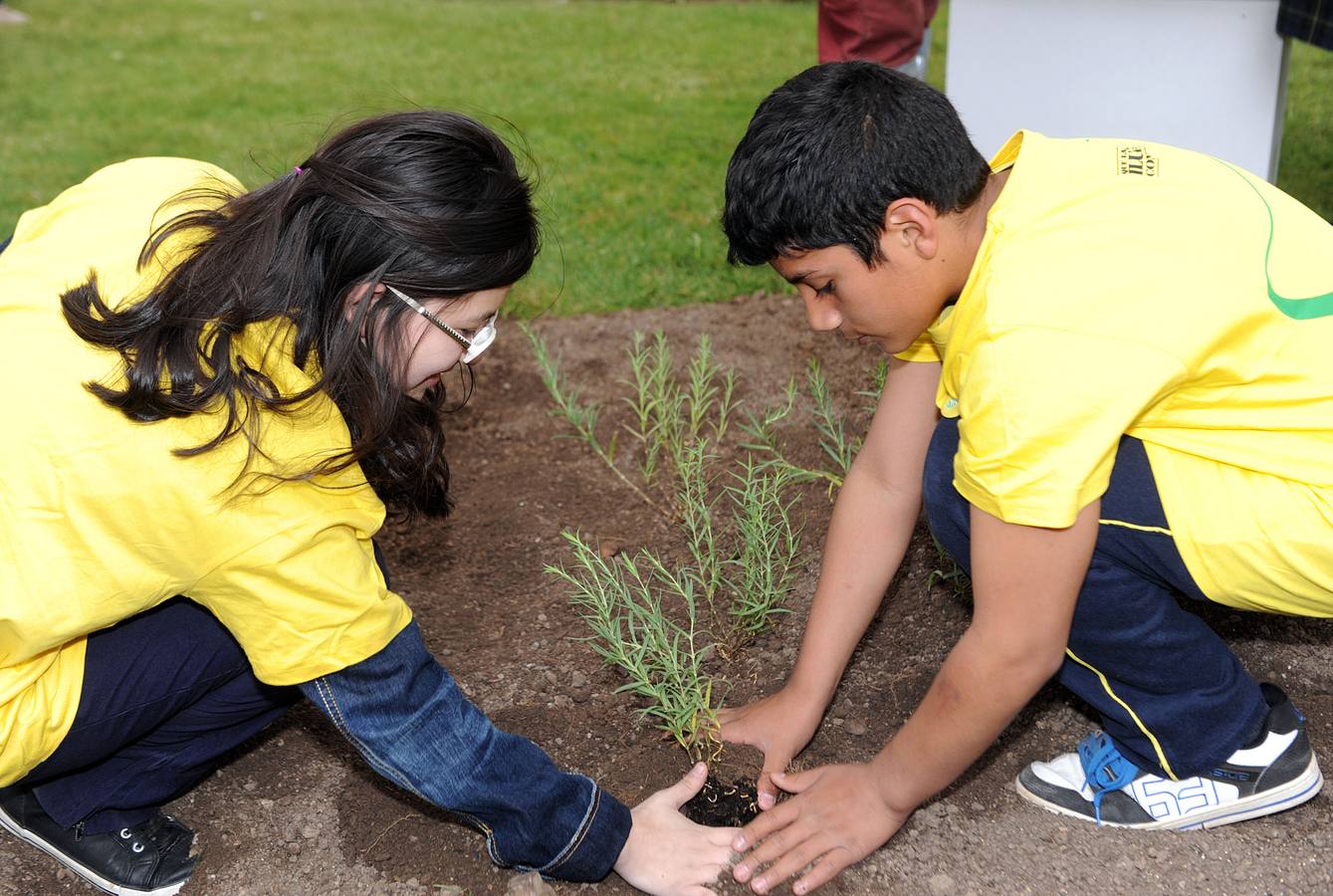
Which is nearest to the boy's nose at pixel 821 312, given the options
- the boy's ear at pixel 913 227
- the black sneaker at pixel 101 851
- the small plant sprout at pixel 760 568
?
the boy's ear at pixel 913 227

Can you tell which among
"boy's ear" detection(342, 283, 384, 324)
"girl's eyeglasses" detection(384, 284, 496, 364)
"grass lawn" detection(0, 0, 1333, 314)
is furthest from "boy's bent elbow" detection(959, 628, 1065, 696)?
"grass lawn" detection(0, 0, 1333, 314)

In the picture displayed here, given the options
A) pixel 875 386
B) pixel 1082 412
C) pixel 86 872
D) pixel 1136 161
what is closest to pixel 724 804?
pixel 1082 412

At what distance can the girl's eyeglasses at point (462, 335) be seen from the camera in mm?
1620

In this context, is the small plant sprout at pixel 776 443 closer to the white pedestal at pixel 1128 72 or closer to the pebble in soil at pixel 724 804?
the pebble in soil at pixel 724 804

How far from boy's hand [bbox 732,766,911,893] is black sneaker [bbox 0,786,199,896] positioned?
933 mm

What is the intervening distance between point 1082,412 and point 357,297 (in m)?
0.93

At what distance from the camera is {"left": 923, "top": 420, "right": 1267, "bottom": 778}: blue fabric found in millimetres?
1754

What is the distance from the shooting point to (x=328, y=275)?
1598mm

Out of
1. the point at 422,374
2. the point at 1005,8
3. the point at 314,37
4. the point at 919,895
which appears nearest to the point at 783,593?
the point at 919,895

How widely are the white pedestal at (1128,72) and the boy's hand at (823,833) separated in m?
2.64

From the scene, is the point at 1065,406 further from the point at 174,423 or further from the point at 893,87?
the point at 174,423

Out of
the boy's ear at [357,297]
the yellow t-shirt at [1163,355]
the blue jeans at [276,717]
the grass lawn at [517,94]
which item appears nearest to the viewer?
the yellow t-shirt at [1163,355]

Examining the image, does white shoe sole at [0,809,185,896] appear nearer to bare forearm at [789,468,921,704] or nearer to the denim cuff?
the denim cuff

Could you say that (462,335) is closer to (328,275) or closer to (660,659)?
(328,275)
